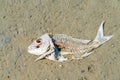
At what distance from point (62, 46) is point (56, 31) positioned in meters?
0.37

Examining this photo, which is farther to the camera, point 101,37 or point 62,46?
point 101,37

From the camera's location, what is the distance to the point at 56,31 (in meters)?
5.03

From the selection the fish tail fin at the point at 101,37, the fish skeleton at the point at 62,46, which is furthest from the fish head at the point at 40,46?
the fish tail fin at the point at 101,37

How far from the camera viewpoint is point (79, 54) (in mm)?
4711

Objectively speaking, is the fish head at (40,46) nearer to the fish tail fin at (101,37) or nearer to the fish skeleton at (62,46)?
the fish skeleton at (62,46)

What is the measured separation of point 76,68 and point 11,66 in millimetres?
942

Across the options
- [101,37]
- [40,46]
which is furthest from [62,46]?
[101,37]

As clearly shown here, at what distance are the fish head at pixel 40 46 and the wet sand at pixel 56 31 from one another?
0.09 m

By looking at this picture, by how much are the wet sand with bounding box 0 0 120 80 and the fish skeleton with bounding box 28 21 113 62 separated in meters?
0.08

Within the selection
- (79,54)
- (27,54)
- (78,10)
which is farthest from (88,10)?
(27,54)

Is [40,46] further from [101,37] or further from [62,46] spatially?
[101,37]

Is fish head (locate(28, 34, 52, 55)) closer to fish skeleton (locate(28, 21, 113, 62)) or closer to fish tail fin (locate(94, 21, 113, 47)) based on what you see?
fish skeleton (locate(28, 21, 113, 62))

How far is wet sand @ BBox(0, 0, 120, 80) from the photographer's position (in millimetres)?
4460

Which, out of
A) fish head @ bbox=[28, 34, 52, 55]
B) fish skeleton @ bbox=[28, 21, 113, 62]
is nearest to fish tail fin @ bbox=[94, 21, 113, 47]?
fish skeleton @ bbox=[28, 21, 113, 62]
